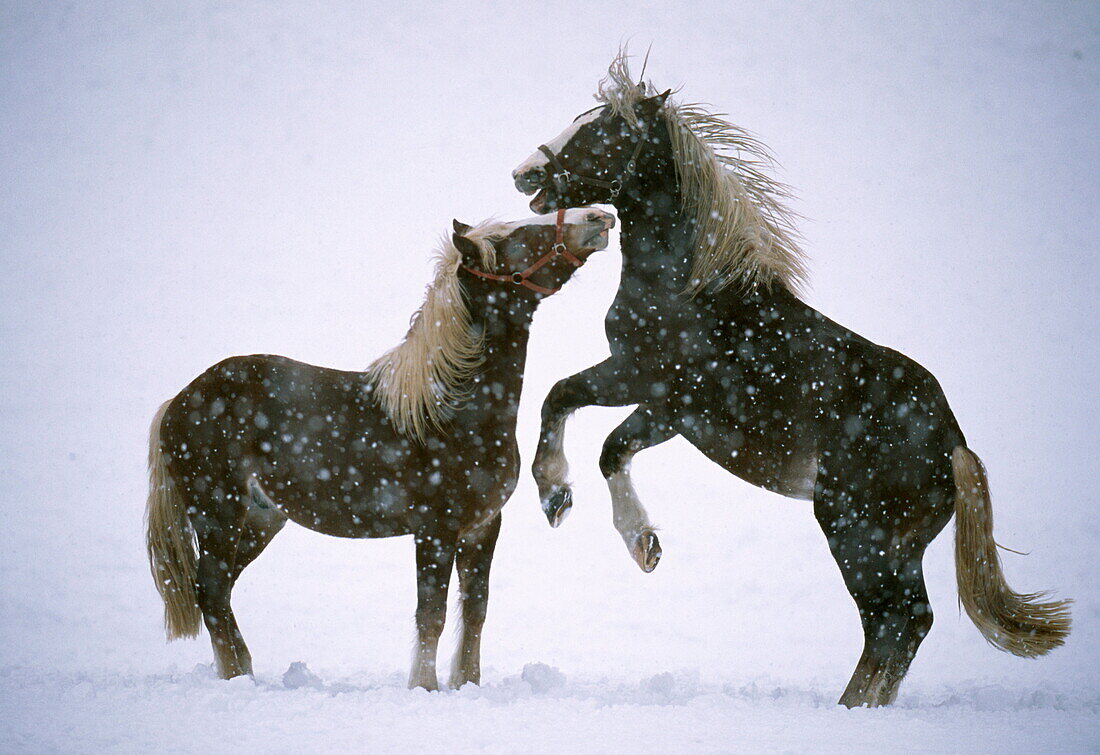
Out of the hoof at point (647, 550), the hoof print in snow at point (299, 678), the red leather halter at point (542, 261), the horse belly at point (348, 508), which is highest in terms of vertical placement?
the red leather halter at point (542, 261)

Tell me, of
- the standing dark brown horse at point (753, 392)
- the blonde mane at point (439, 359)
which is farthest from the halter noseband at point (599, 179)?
the blonde mane at point (439, 359)

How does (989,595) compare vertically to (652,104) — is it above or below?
below

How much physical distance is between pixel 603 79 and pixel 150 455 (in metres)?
2.61

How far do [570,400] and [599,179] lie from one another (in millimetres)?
911

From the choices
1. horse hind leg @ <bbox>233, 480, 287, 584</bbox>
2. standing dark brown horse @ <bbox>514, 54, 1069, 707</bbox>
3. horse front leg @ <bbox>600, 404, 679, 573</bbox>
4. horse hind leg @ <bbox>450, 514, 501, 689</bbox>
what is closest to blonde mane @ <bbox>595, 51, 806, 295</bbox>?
standing dark brown horse @ <bbox>514, 54, 1069, 707</bbox>

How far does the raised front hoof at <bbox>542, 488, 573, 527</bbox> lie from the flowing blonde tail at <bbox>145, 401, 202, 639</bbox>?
1.60 metres

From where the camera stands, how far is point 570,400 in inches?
141

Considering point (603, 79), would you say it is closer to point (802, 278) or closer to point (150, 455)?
point (802, 278)

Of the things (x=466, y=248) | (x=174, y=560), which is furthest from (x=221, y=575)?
(x=466, y=248)

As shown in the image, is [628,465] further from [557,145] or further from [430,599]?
[557,145]

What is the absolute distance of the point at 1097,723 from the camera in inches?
124

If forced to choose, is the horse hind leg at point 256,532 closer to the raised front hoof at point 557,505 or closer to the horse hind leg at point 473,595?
the horse hind leg at point 473,595

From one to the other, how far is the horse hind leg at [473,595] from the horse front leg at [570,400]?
14.1 inches

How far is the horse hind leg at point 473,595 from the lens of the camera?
3594 millimetres
